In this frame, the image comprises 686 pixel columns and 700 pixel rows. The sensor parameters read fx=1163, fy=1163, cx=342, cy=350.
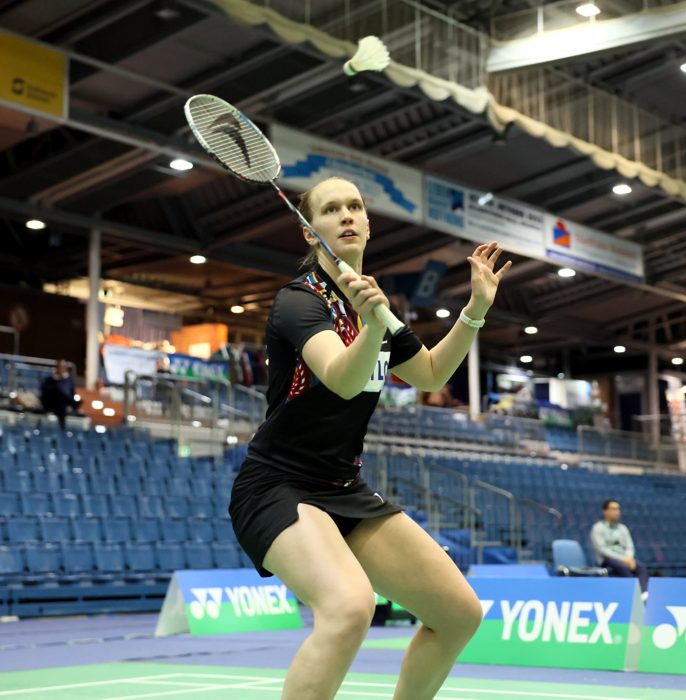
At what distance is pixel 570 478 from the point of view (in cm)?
2514

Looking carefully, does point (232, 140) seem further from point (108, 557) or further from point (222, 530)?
point (222, 530)

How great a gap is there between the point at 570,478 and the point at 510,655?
670 inches

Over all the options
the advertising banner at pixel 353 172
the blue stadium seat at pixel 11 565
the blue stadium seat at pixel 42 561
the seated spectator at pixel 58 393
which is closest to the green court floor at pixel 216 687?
the blue stadium seat at pixel 11 565

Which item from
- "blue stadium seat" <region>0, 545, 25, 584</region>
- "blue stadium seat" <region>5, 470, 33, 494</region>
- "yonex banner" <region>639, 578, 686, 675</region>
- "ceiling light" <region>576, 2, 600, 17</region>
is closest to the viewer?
"yonex banner" <region>639, 578, 686, 675</region>

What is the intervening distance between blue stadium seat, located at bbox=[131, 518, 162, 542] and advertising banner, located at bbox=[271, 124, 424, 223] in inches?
250

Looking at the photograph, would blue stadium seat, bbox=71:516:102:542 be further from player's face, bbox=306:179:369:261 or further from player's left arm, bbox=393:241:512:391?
player's face, bbox=306:179:369:261

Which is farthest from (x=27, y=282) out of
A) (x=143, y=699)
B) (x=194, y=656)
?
(x=143, y=699)

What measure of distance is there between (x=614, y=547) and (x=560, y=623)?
211 inches

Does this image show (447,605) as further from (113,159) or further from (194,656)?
(113,159)

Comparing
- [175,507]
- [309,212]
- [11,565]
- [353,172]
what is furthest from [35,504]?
[309,212]

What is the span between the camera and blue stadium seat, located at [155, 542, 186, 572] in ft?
48.1

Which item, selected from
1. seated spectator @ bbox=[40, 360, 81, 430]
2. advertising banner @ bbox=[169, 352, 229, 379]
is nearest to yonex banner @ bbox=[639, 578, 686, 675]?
seated spectator @ bbox=[40, 360, 81, 430]

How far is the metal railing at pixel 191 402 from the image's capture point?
19125 millimetres

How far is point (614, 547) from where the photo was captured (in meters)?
13.4
